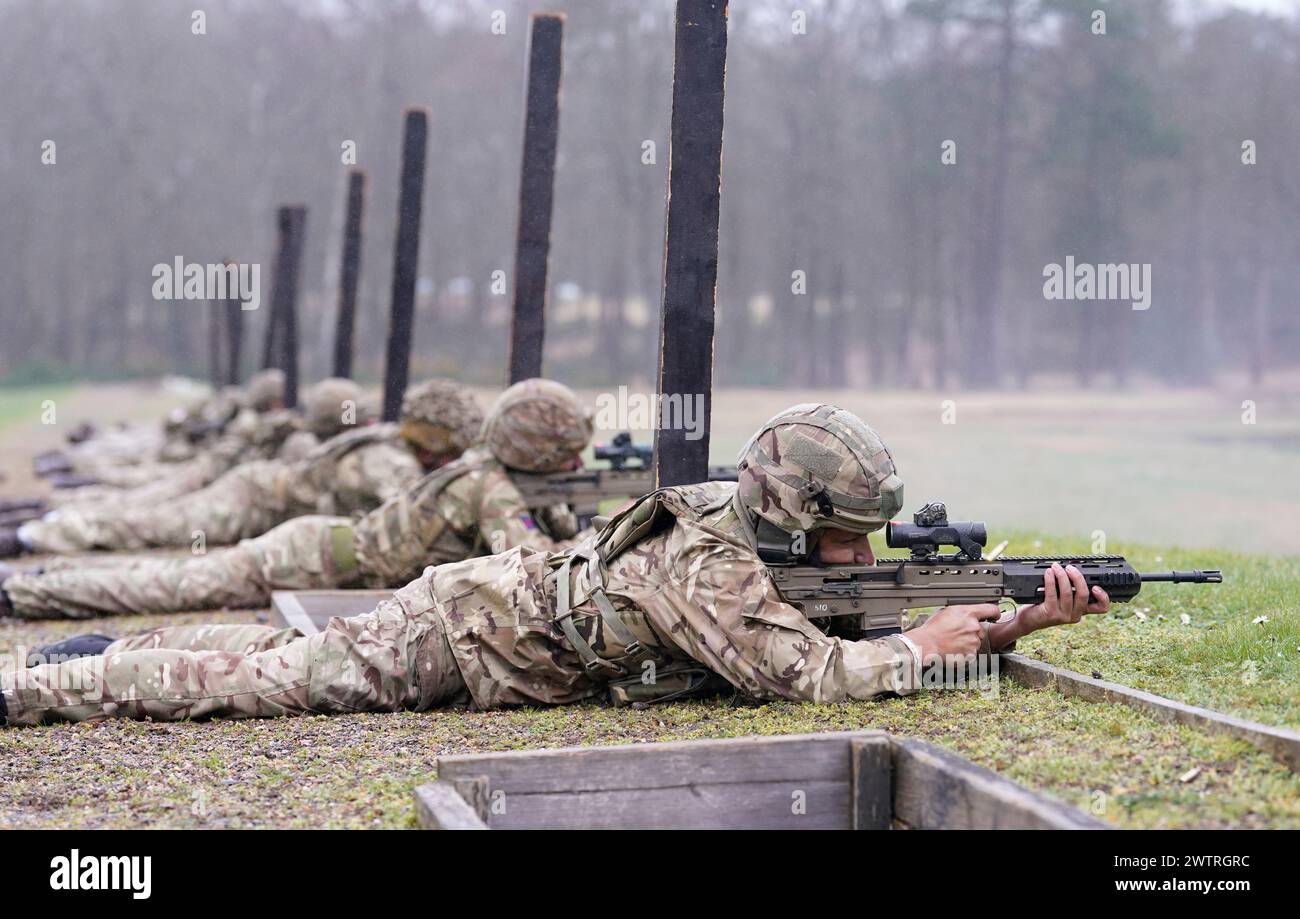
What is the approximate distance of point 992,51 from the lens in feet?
130

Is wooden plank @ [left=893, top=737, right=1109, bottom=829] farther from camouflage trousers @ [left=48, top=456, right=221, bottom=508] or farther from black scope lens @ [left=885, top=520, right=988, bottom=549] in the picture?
camouflage trousers @ [left=48, top=456, right=221, bottom=508]

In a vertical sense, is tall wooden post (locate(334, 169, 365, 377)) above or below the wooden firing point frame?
above

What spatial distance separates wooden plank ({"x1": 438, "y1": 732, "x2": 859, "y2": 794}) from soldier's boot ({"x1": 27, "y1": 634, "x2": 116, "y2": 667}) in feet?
9.21

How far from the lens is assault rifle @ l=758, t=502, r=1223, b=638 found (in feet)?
16.6

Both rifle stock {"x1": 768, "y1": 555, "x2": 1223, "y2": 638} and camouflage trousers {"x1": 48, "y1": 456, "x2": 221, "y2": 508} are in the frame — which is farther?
camouflage trousers {"x1": 48, "y1": 456, "x2": 221, "y2": 508}

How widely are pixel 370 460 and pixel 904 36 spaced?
110 ft

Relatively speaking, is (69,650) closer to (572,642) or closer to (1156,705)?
(572,642)

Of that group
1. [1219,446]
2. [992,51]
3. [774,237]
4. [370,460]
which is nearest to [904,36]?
[992,51]

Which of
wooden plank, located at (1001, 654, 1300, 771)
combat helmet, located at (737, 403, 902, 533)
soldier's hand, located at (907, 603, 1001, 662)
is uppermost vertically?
combat helmet, located at (737, 403, 902, 533)

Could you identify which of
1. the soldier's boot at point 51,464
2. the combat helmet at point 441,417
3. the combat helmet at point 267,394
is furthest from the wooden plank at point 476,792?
the soldier's boot at point 51,464

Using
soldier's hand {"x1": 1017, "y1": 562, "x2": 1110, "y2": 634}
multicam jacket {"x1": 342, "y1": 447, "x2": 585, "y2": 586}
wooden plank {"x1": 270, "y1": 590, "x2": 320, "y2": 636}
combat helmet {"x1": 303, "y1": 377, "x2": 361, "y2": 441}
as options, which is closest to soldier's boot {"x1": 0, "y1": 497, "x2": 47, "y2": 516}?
combat helmet {"x1": 303, "y1": 377, "x2": 361, "y2": 441}

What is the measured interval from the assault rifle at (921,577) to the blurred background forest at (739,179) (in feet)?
93.7

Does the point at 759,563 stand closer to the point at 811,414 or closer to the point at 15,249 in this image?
the point at 811,414

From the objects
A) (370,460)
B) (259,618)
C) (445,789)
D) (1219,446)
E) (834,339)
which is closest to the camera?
(445,789)
